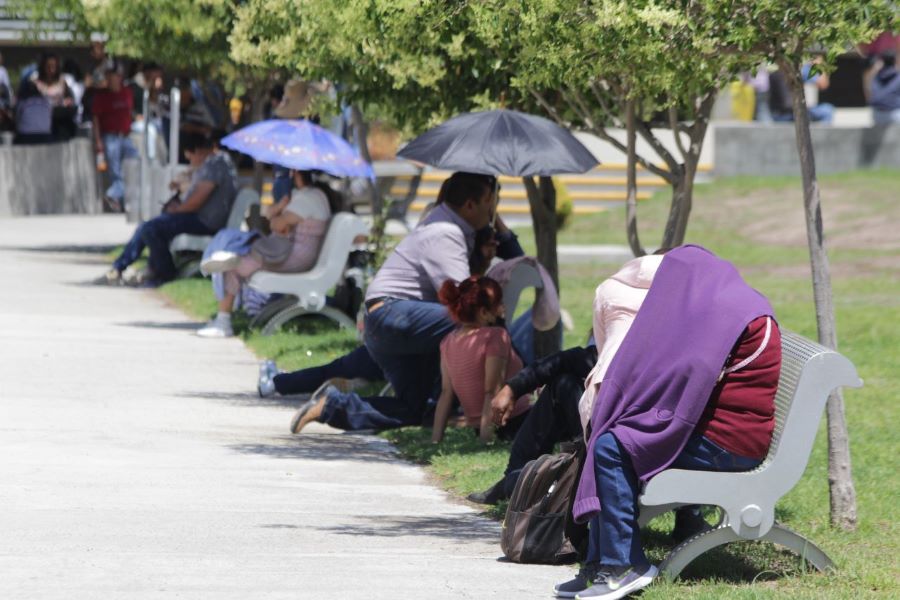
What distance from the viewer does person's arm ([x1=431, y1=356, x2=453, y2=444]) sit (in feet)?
31.2

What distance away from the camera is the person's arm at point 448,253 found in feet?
Result: 31.9

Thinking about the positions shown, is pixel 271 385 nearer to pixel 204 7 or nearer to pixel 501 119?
pixel 501 119

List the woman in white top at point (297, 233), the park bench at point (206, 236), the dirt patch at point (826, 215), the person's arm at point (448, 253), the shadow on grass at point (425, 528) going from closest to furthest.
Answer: the shadow on grass at point (425, 528), the person's arm at point (448, 253), the woman in white top at point (297, 233), the park bench at point (206, 236), the dirt patch at point (826, 215)

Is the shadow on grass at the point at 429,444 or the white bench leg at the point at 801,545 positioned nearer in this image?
the white bench leg at the point at 801,545

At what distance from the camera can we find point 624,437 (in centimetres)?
636

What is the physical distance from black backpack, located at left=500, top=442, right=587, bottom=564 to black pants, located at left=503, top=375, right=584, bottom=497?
0.78 metres

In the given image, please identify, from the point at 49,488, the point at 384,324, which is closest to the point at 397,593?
the point at 49,488

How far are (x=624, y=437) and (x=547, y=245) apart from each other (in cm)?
603

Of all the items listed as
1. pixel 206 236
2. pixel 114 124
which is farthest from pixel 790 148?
pixel 206 236

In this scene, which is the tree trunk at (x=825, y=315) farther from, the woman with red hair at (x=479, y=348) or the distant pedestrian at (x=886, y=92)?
the distant pedestrian at (x=886, y=92)

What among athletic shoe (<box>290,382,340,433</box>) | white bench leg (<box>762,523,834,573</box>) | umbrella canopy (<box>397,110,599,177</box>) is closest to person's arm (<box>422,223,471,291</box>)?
umbrella canopy (<box>397,110,599,177</box>)

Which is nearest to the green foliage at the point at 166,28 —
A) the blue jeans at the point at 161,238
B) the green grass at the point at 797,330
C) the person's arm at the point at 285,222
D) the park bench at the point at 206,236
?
the park bench at the point at 206,236

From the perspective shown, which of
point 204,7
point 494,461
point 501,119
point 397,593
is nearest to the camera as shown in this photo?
point 397,593

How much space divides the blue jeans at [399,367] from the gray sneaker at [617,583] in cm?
357
